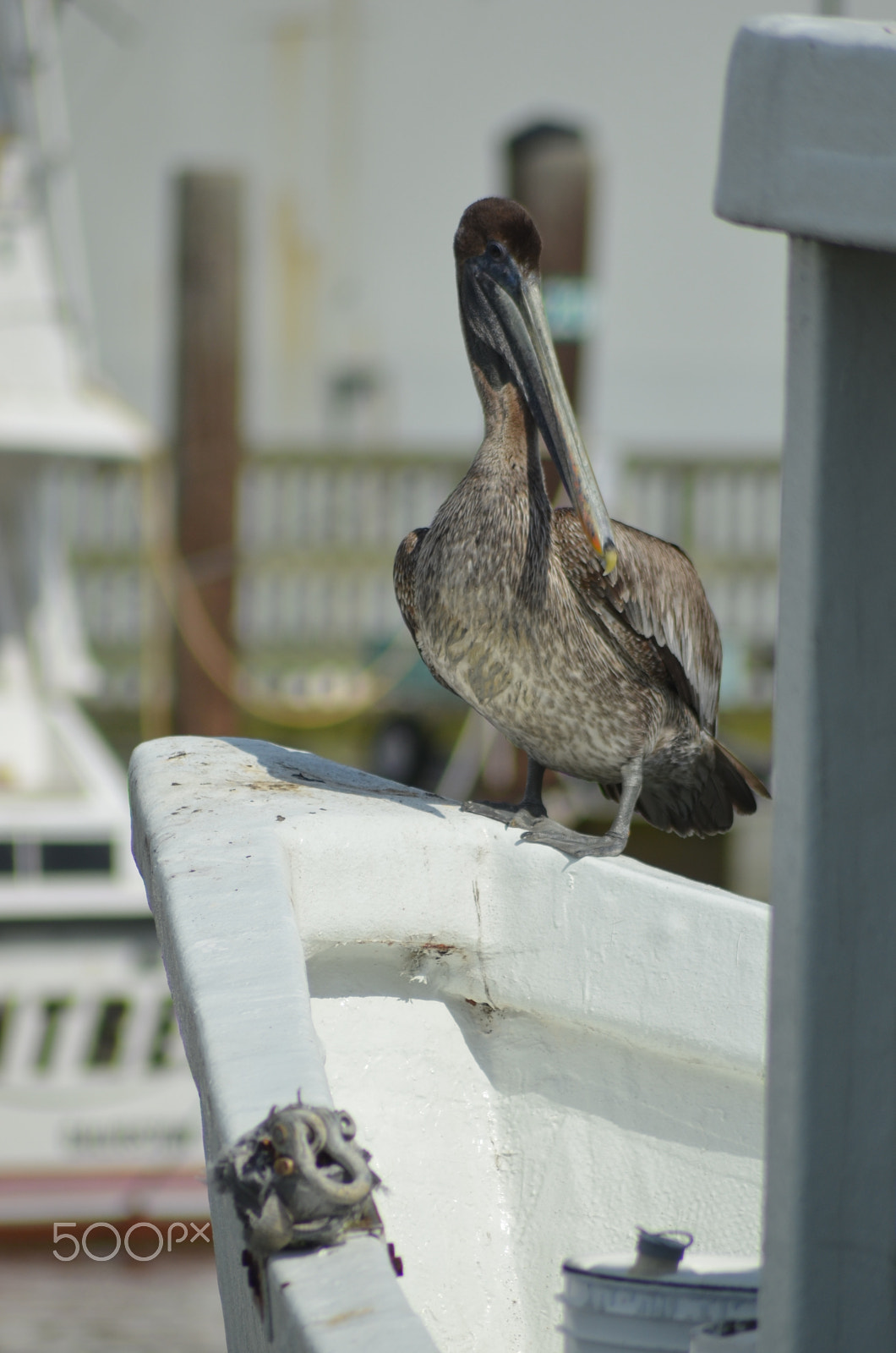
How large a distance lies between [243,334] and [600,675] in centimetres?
533

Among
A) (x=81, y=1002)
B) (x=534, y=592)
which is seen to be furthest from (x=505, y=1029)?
(x=81, y=1002)

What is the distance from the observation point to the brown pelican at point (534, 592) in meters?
2.28

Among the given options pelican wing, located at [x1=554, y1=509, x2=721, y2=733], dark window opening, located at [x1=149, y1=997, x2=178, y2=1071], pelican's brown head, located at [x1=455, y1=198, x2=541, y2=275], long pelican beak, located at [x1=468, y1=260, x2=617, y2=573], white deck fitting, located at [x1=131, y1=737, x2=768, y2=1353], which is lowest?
dark window opening, located at [x1=149, y1=997, x2=178, y2=1071]

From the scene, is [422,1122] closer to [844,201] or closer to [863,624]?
[863,624]

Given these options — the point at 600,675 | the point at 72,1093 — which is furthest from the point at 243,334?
the point at 600,675

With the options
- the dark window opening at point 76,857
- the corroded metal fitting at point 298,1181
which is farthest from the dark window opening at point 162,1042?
the corroded metal fitting at point 298,1181

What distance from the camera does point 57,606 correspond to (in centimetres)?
746

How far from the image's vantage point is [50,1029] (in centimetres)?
608

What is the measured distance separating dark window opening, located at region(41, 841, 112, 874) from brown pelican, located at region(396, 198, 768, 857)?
398 centimetres

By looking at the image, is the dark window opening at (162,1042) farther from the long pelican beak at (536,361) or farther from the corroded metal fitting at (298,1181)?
the corroded metal fitting at (298,1181)

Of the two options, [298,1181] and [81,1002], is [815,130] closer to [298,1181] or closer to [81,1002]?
[298,1181]

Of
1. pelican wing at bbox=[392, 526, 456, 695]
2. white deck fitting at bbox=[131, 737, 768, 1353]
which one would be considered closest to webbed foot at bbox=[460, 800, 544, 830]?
white deck fitting at bbox=[131, 737, 768, 1353]

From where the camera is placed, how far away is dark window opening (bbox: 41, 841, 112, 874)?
6.14 metres

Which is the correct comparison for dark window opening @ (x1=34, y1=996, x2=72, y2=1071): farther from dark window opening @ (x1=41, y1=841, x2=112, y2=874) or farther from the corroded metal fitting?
the corroded metal fitting
